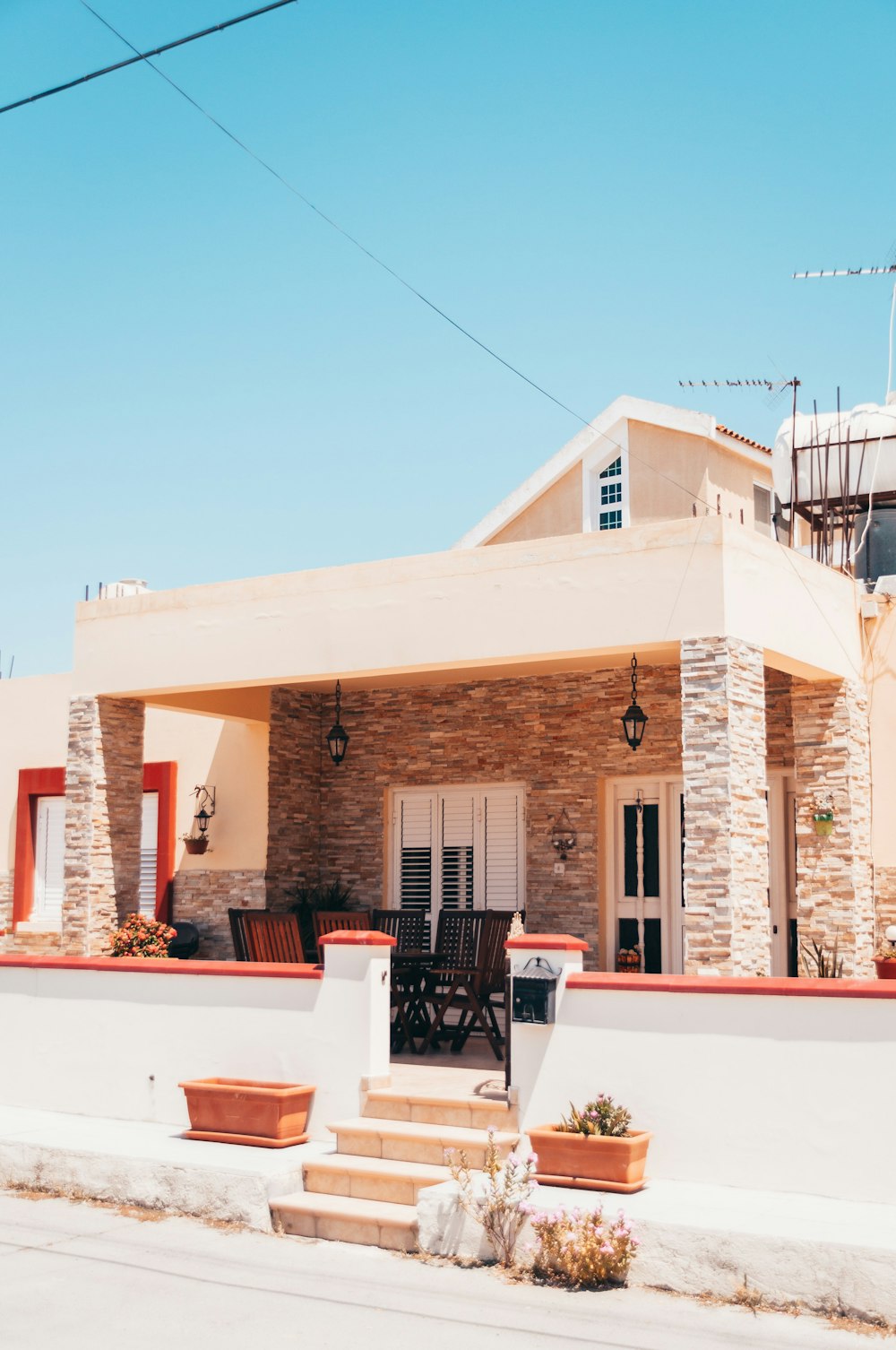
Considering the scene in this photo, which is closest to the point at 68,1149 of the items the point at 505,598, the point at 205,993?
the point at 205,993

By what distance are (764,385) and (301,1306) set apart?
1450 centimetres

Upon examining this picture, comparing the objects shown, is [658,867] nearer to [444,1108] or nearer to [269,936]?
[269,936]

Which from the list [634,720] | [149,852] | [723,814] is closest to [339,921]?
[149,852]

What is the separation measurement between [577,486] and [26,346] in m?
10.7

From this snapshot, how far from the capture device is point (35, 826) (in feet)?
46.7

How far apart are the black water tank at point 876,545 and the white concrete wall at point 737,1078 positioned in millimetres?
6644

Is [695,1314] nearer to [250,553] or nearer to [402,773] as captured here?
[402,773]

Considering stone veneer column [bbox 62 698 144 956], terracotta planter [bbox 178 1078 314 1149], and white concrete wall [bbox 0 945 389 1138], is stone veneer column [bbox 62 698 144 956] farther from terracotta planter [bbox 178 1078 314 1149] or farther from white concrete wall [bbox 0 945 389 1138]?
terracotta planter [bbox 178 1078 314 1149]

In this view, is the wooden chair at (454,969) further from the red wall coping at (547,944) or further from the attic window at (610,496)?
the attic window at (610,496)

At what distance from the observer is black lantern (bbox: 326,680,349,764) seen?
12875 mm

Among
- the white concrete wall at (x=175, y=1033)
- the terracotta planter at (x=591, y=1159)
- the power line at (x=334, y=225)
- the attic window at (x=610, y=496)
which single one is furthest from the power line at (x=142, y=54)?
the attic window at (x=610, y=496)

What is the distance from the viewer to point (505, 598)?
9.50 m

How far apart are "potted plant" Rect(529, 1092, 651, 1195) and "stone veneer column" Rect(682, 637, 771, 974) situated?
1704 millimetres

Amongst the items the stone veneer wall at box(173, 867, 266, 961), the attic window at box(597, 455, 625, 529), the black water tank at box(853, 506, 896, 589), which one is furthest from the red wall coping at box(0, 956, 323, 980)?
the attic window at box(597, 455, 625, 529)
